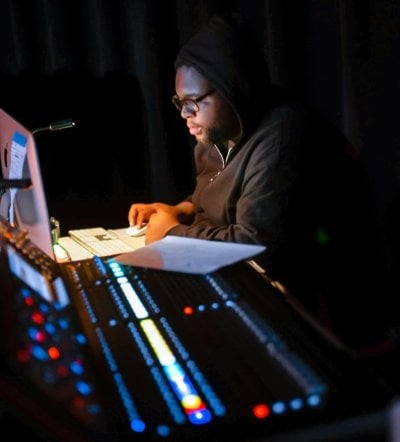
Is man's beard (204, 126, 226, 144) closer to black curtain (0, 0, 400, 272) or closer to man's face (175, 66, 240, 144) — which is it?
man's face (175, 66, 240, 144)

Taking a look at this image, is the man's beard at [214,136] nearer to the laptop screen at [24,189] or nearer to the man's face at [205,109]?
the man's face at [205,109]

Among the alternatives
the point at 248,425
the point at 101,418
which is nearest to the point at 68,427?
the point at 101,418

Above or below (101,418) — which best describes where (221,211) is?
below

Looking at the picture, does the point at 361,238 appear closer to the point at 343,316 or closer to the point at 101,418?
the point at 343,316

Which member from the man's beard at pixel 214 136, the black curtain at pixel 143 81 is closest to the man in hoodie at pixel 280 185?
the man's beard at pixel 214 136

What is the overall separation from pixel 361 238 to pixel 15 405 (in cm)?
124

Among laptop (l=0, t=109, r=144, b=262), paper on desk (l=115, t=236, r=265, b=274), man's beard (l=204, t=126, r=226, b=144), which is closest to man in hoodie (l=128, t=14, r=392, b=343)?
man's beard (l=204, t=126, r=226, b=144)

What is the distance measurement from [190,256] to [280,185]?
1.51ft

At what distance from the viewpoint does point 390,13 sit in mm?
1953

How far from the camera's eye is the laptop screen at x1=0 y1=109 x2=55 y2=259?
46.6 inches

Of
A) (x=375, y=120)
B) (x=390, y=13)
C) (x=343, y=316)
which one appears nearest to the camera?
(x=343, y=316)

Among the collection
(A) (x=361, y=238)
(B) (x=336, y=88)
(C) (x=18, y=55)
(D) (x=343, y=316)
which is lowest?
(D) (x=343, y=316)

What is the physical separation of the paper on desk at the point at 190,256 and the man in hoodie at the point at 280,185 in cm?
27

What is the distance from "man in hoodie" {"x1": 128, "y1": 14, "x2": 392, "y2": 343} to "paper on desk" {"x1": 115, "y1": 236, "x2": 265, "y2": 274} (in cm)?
27
